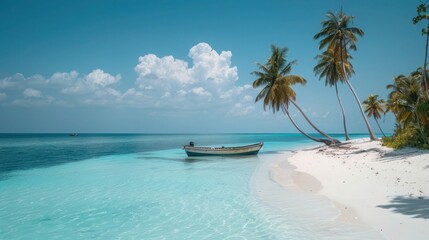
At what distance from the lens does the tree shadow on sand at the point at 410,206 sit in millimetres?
7037

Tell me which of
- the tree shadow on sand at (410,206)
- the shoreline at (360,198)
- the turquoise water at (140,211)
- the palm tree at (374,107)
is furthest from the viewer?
the palm tree at (374,107)

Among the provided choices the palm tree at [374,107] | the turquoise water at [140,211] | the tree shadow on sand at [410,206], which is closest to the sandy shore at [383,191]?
the tree shadow on sand at [410,206]

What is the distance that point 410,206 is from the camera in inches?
305

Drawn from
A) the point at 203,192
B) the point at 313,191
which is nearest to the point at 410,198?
the point at 313,191

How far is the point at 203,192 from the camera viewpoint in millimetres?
12430

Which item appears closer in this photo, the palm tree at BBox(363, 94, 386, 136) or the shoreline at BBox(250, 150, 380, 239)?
the shoreline at BBox(250, 150, 380, 239)

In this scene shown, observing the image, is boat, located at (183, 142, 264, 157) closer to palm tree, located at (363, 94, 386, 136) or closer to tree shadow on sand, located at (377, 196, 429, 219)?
tree shadow on sand, located at (377, 196, 429, 219)

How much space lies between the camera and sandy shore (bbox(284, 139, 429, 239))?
663cm

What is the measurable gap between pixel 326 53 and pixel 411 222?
1199 inches

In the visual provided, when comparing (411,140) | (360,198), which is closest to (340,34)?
(411,140)

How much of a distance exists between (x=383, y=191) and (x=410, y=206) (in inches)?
84.6

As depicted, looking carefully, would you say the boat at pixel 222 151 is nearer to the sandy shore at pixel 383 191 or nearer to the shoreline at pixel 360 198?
the shoreline at pixel 360 198

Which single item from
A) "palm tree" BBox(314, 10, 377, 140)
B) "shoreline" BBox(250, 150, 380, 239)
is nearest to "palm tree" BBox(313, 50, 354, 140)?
"palm tree" BBox(314, 10, 377, 140)

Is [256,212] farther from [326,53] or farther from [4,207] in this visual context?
[326,53]
